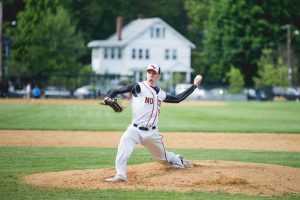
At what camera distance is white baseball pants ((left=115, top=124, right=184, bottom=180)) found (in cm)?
1266

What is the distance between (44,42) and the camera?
80500 millimetres

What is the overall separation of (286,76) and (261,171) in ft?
209

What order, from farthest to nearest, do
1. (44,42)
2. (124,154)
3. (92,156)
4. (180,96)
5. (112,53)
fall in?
1. (112,53)
2. (44,42)
3. (92,156)
4. (180,96)
5. (124,154)

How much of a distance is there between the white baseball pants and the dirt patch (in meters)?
7.42

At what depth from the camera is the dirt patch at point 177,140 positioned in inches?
837

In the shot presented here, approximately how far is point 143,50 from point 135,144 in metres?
78.2

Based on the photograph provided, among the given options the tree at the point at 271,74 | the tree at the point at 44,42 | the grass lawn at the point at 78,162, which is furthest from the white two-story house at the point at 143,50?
the grass lawn at the point at 78,162

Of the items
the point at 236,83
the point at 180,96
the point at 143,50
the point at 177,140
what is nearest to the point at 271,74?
the point at 236,83

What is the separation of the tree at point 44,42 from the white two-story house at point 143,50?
7.37 m

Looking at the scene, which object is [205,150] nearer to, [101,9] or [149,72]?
[149,72]

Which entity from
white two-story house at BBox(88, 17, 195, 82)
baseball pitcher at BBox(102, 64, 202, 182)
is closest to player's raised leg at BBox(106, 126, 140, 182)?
baseball pitcher at BBox(102, 64, 202, 182)

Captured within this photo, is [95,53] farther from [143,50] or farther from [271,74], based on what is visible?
[271,74]

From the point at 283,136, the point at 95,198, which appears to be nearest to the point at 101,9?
the point at 283,136

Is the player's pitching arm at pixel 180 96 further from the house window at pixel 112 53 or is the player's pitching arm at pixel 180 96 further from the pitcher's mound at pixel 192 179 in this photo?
the house window at pixel 112 53
